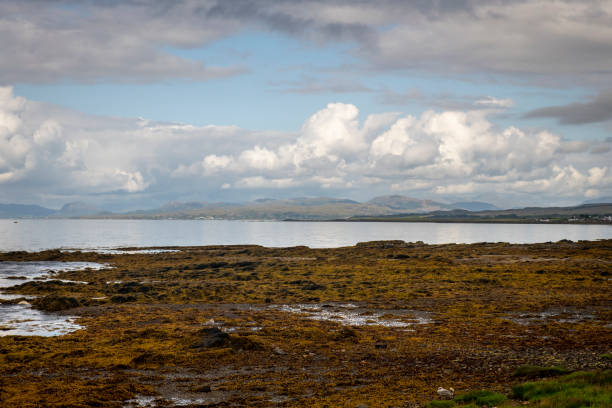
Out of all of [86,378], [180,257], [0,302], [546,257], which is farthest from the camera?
[180,257]

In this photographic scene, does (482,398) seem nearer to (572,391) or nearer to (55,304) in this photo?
(572,391)

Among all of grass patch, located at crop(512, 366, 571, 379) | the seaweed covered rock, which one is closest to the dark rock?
the seaweed covered rock

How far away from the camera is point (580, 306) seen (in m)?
34.5

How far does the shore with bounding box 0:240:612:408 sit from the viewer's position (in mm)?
17359

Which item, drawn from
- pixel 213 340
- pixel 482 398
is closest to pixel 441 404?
pixel 482 398

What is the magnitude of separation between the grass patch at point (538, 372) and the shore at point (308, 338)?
0.76 ft

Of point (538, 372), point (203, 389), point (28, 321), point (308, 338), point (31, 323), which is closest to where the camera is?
point (538, 372)

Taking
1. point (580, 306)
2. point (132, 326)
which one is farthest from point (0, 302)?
point (580, 306)

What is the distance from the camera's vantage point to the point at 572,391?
1338cm

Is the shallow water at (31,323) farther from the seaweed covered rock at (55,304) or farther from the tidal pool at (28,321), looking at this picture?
the seaweed covered rock at (55,304)

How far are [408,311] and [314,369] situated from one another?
16983 mm

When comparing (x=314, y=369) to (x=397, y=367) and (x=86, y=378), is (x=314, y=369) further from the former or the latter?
(x=86, y=378)

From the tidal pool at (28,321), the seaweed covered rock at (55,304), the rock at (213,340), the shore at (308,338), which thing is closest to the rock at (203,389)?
the shore at (308,338)

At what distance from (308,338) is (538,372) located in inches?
500
